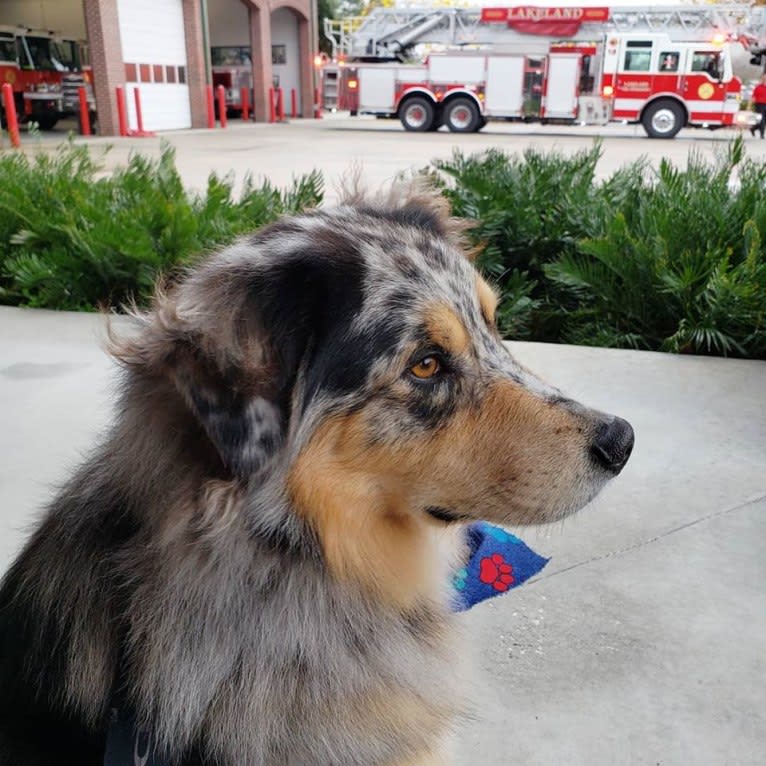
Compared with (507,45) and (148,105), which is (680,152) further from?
(148,105)

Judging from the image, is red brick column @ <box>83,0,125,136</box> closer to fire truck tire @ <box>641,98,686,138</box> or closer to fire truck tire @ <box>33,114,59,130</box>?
fire truck tire @ <box>33,114,59,130</box>

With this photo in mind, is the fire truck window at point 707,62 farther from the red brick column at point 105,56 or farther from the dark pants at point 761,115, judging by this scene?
the red brick column at point 105,56

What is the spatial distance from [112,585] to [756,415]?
3.87 m

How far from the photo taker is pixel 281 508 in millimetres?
1867

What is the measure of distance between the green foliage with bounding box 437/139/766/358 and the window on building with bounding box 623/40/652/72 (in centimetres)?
2147

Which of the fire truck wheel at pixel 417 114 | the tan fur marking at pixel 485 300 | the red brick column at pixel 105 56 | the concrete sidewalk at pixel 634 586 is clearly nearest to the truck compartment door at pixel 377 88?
the fire truck wheel at pixel 417 114

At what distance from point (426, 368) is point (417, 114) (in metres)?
29.1

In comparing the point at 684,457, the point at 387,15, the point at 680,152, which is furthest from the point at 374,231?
the point at 387,15

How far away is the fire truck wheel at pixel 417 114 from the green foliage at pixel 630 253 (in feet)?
75.9

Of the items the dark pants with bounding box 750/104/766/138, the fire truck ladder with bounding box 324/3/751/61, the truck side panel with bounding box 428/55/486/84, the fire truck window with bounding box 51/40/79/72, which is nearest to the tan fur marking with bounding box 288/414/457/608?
the dark pants with bounding box 750/104/766/138

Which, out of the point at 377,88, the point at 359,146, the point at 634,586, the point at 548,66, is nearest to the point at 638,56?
the point at 548,66

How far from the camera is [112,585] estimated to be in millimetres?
1933

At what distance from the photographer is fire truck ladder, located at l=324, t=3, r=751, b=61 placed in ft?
87.8

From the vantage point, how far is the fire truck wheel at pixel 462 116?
28797 millimetres
